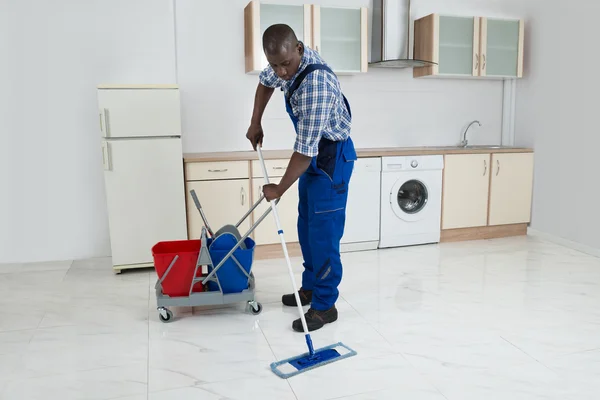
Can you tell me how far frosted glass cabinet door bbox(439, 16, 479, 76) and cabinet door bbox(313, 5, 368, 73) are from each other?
732 millimetres

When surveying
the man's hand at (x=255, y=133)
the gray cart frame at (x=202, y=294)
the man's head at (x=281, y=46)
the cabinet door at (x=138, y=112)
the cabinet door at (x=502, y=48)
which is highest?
the cabinet door at (x=502, y=48)

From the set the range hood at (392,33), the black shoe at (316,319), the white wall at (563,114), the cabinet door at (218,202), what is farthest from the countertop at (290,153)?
the black shoe at (316,319)

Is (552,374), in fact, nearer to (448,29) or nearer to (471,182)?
(471,182)

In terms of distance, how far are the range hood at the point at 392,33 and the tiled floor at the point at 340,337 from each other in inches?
67.8

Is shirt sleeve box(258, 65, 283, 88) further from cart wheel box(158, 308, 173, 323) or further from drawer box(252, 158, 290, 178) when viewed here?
cart wheel box(158, 308, 173, 323)

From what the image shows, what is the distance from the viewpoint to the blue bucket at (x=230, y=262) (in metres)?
2.70

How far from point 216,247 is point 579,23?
341 cm

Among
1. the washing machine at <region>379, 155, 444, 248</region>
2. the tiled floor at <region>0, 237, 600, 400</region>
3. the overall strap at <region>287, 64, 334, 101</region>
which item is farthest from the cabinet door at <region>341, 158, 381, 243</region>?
the overall strap at <region>287, 64, 334, 101</region>

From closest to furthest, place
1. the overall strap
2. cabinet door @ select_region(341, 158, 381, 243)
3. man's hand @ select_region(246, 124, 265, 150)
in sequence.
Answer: the overall strap < man's hand @ select_region(246, 124, 265, 150) < cabinet door @ select_region(341, 158, 381, 243)

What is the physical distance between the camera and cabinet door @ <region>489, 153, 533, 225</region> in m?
4.49

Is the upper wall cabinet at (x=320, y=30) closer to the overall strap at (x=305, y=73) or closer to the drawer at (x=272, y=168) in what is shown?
the drawer at (x=272, y=168)

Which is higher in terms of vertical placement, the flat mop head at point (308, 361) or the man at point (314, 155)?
the man at point (314, 155)

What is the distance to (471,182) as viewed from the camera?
4.39 metres

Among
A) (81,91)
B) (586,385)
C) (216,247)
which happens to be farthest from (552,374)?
(81,91)
